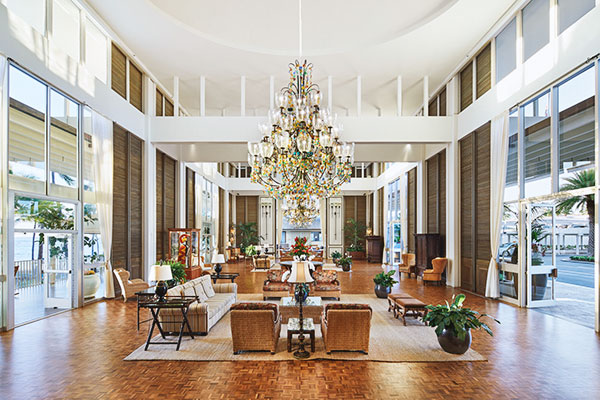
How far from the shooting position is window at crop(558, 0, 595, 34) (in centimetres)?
664

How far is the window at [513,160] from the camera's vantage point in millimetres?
8719

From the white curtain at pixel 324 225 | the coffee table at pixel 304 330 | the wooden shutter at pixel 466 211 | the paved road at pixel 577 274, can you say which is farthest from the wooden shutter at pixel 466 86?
the white curtain at pixel 324 225

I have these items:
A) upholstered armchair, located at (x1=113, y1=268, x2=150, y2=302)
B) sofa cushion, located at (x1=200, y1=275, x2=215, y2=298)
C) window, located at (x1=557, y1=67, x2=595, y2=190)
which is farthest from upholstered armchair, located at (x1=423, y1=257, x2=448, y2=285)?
upholstered armchair, located at (x1=113, y1=268, x2=150, y2=302)

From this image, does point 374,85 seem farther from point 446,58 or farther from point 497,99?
point 497,99

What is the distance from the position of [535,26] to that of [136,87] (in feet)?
33.8

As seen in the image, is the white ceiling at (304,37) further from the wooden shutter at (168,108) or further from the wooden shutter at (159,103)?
the wooden shutter at (168,108)

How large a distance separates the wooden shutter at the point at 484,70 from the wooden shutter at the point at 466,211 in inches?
50.1

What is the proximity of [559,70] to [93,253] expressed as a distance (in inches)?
418

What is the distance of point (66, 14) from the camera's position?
8.18m

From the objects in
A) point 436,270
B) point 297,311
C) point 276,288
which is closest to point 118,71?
point 276,288

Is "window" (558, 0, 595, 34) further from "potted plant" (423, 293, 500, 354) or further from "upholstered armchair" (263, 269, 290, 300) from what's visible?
"upholstered armchair" (263, 269, 290, 300)

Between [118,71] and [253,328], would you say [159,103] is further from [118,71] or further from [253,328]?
[253,328]

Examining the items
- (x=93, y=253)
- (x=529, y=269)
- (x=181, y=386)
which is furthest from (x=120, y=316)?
(x=529, y=269)

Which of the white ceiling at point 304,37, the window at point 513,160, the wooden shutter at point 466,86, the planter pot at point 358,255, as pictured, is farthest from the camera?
the planter pot at point 358,255
